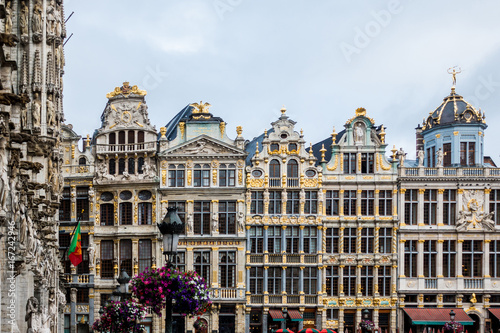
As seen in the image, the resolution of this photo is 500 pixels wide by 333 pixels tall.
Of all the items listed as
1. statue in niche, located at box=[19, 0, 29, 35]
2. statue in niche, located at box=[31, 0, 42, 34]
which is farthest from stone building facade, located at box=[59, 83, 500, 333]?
statue in niche, located at box=[19, 0, 29, 35]

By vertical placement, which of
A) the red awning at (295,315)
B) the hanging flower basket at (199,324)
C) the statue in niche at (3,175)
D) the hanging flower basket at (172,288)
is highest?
the statue in niche at (3,175)

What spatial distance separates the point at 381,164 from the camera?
2048 inches

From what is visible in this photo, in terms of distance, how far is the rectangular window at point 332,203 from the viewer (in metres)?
51.8

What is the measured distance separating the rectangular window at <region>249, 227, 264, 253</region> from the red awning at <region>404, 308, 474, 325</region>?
1031cm

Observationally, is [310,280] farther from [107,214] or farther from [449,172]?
[107,214]

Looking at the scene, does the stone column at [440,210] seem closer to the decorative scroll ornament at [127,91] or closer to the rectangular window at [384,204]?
the rectangular window at [384,204]

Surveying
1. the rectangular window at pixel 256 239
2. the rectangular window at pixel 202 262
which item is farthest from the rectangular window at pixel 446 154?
the rectangular window at pixel 202 262

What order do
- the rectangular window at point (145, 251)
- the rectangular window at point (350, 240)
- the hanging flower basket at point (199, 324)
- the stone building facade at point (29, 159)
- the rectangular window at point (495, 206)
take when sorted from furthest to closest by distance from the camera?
1. the rectangular window at point (495, 206)
2. the rectangular window at point (350, 240)
3. the rectangular window at point (145, 251)
4. the hanging flower basket at point (199, 324)
5. the stone building facade at point (29, 159)

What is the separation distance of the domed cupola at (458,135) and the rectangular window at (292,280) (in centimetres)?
1106

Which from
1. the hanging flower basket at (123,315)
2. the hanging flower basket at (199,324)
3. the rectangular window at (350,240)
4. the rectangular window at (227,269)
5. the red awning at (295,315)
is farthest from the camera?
the rectangular window at (350,240)

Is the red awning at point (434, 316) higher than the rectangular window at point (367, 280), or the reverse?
the rectangular window at point (367, 280)

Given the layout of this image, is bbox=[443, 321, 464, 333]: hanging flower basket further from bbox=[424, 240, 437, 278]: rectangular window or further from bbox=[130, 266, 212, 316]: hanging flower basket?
bbox=[130, 266, 212, 316]: hanging flower basket

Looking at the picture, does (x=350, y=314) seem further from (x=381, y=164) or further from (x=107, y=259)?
(x=107, y=259)

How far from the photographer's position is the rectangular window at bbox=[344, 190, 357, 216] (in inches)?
2036
